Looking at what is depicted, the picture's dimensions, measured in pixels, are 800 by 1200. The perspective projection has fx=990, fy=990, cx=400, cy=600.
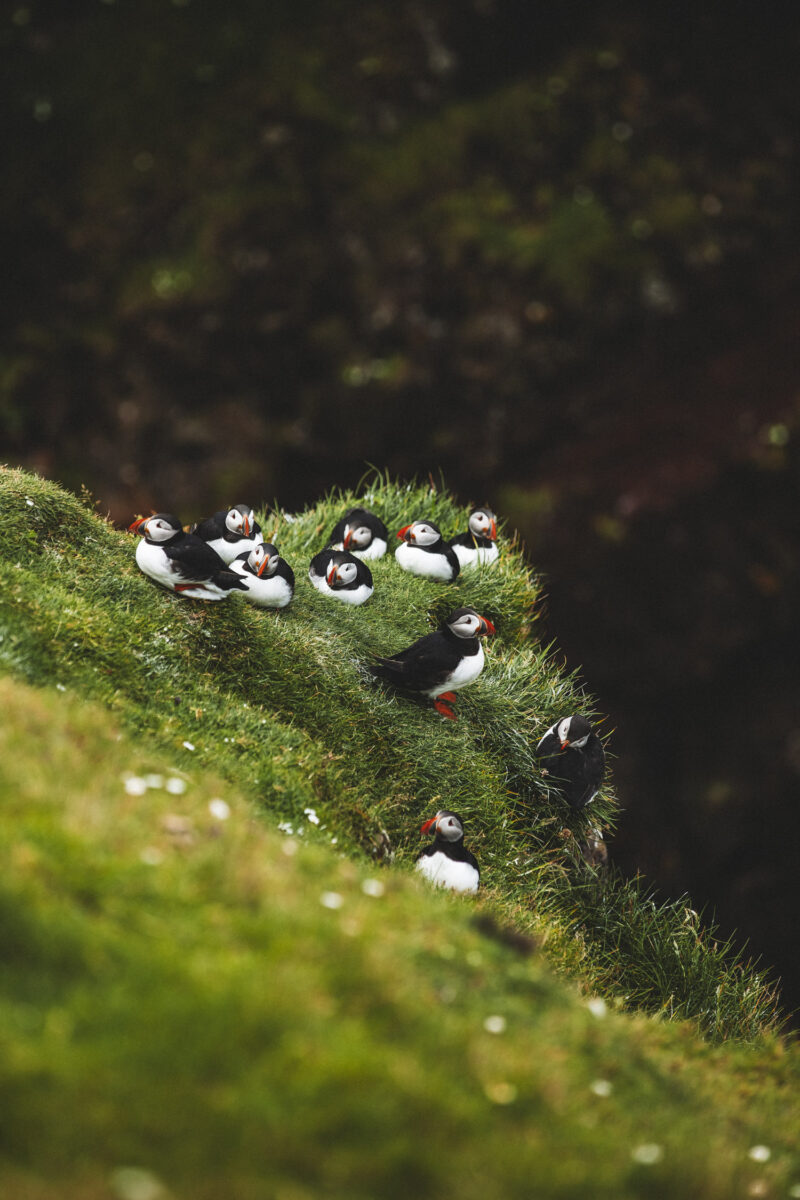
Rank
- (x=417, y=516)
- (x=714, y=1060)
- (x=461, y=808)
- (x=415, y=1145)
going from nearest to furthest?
(x=415, y=1145)
(x=714, y=1060)
(x=461, y=808)
(x=417, y=516)

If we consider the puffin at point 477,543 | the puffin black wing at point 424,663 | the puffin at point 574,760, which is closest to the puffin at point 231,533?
the puffin black wing at point 424,663

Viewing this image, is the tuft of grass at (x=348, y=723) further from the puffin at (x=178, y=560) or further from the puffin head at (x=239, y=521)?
the puffin head at (x=239, y=521)

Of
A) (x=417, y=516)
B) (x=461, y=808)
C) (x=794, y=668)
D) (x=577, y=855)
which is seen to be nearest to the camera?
(x=461, y=808)

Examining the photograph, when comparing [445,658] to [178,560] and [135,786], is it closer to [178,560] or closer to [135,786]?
[178,560]

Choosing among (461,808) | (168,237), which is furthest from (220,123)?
Result: (461,808)

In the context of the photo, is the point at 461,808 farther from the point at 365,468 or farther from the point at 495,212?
the point at 495,212
